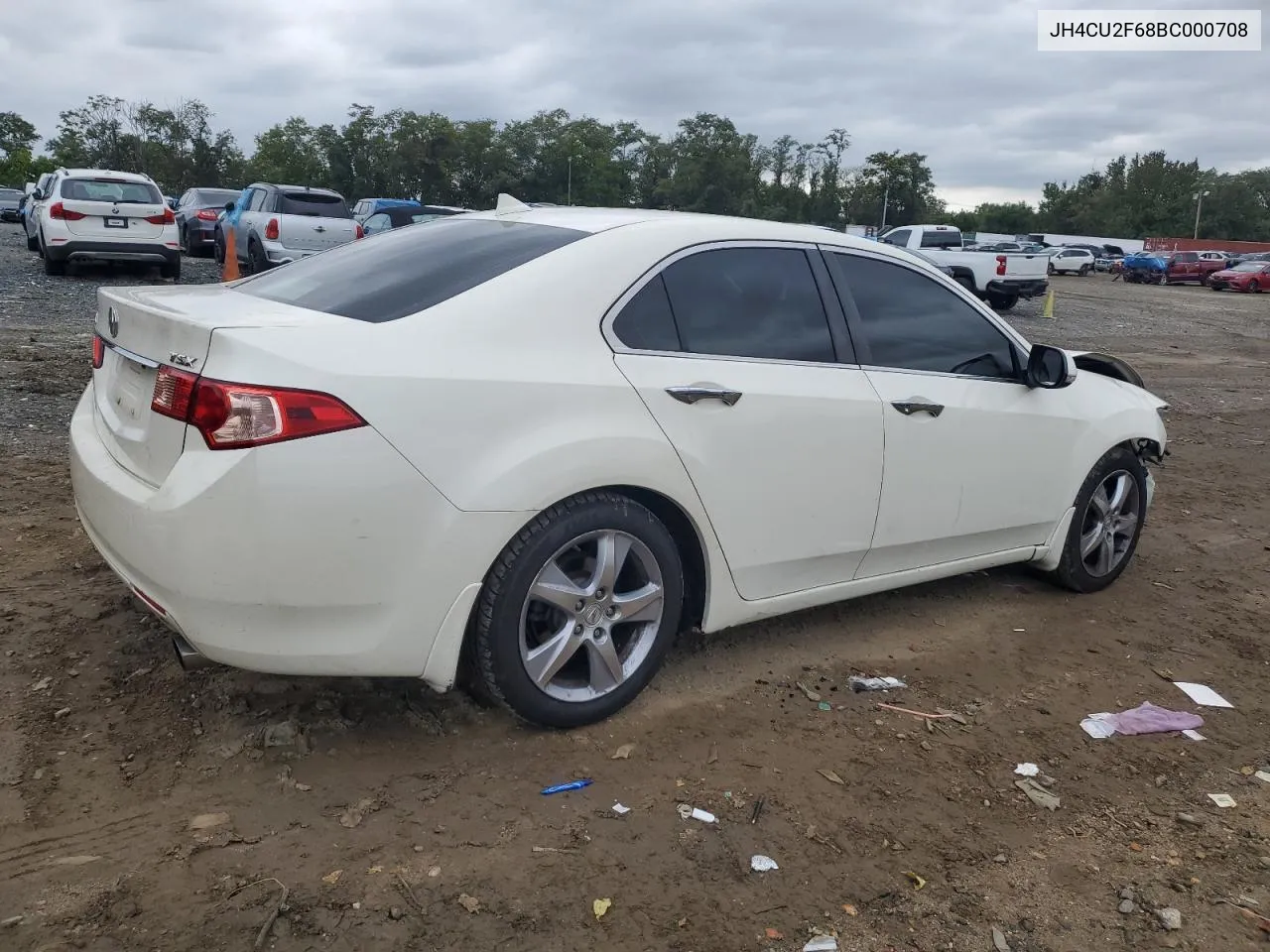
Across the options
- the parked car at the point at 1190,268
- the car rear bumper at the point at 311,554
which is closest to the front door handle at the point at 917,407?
the car rear bumper at the point at 311,554

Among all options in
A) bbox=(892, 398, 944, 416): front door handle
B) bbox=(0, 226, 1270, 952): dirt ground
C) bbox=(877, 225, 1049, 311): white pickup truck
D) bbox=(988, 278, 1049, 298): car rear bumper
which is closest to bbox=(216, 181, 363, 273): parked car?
bbox=(877, 225, 1049, 311): white pickup truck

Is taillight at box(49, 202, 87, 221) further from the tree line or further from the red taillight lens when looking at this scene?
the tree line

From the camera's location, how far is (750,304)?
12.1ft

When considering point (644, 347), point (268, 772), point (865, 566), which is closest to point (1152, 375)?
point (865, 566)

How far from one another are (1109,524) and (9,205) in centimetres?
4684

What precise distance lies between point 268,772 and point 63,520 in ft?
8.88

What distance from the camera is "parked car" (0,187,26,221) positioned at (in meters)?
40.3

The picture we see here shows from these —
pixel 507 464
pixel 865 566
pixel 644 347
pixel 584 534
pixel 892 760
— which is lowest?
pixel 892 760

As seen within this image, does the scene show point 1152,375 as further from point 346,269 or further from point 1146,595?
point 346,269

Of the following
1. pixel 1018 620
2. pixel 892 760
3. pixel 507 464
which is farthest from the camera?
pixel 1018 620

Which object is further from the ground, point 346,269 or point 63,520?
point 346,269

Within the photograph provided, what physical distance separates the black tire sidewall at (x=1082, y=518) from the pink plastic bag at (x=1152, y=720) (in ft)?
3.68

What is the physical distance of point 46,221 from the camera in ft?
50.6


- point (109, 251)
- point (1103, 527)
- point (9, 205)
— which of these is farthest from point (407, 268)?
point (9, 205)
